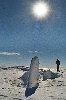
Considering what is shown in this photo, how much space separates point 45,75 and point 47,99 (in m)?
10.2

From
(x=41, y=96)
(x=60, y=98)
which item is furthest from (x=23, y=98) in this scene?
(x=60, y=98)

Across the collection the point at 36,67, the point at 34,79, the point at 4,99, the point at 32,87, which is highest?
the point at 36,67

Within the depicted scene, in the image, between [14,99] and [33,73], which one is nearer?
[14,99]

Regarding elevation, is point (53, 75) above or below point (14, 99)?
above

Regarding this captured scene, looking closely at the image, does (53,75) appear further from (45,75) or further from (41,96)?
(41,96)

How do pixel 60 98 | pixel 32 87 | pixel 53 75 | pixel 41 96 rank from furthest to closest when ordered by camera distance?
pixel 53 75 < pixel 32 87 < pixel 41 96 < pixel 60 98

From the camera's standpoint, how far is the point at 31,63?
13141 millimetres

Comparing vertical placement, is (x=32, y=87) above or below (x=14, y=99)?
above

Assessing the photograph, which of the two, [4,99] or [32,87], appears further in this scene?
[32,87]

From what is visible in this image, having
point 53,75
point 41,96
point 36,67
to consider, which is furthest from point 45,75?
point 41,96

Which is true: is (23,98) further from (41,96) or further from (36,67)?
(36,67)

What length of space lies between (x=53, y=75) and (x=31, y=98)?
9.51 m

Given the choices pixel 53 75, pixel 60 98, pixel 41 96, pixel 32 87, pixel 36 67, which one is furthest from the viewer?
pixel 53 75

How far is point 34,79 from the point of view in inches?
495
